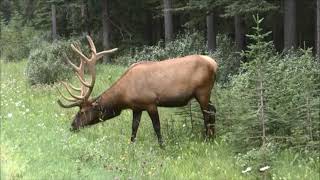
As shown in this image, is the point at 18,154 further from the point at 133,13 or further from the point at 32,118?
the point at 133,13

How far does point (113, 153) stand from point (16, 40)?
3387cm

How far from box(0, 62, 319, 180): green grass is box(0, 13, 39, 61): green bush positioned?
23.4 meters

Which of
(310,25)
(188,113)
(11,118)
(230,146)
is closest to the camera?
(230,146)

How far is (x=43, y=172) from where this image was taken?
8922mm

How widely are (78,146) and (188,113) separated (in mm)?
2570

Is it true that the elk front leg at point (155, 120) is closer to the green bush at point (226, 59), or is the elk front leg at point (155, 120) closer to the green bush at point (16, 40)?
the green bush at point (226, 59)

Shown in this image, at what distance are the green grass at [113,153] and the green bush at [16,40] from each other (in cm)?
2337

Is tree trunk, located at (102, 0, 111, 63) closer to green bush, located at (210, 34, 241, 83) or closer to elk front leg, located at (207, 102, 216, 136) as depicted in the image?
green bush, located at (210, 34, 241, 83)

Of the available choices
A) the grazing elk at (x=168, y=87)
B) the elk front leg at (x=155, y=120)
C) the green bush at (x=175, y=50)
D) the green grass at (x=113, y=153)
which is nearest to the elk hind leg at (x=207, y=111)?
the grazing elk at (x=168, y=87)

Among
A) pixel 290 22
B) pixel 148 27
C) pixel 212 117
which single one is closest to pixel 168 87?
pixel 212 117

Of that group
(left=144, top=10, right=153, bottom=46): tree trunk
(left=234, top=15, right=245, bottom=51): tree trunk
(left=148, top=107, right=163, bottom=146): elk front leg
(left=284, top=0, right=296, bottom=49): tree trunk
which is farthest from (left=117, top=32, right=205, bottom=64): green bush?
(left=144, top=10, right=153, bottom=46): tree trunk

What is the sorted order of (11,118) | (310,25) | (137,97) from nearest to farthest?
(137,97) → (11,118) → (310,25)

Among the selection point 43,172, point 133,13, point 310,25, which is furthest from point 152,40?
point 43,172

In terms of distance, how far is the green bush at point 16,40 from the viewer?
122ft
